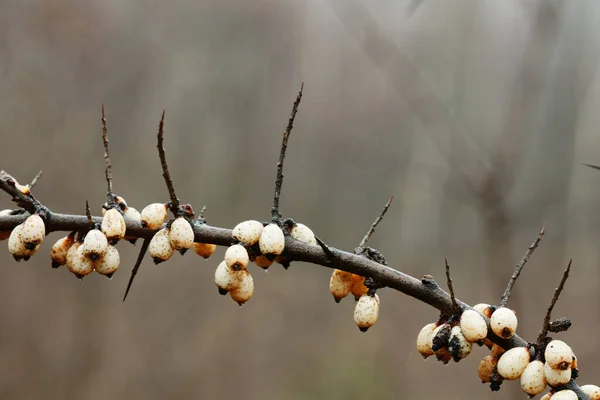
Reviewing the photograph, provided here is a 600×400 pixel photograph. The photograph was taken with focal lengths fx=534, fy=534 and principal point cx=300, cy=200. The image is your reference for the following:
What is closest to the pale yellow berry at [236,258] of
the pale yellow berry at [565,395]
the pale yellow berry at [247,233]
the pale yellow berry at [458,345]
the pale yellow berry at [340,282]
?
the pale yellow berry at [247,233]

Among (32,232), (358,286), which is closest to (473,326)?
(358,286)

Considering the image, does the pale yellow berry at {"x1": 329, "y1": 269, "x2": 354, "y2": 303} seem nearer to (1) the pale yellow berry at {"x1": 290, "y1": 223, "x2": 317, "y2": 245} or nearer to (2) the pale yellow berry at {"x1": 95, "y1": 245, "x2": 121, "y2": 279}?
(1) the pale yellow berry at {"x1": 290, "y1": 223, "x2": 317, "y2": 245}

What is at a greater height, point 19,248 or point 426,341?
point 426,341

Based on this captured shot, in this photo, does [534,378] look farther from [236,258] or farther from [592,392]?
[236,258]

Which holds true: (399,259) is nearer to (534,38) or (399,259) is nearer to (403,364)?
(403,364)

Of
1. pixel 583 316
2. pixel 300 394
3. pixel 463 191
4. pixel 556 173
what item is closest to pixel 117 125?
pixel 300 394

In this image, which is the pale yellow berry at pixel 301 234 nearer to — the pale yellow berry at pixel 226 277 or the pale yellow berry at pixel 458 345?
the pale yellow berry at pixel 226 277
